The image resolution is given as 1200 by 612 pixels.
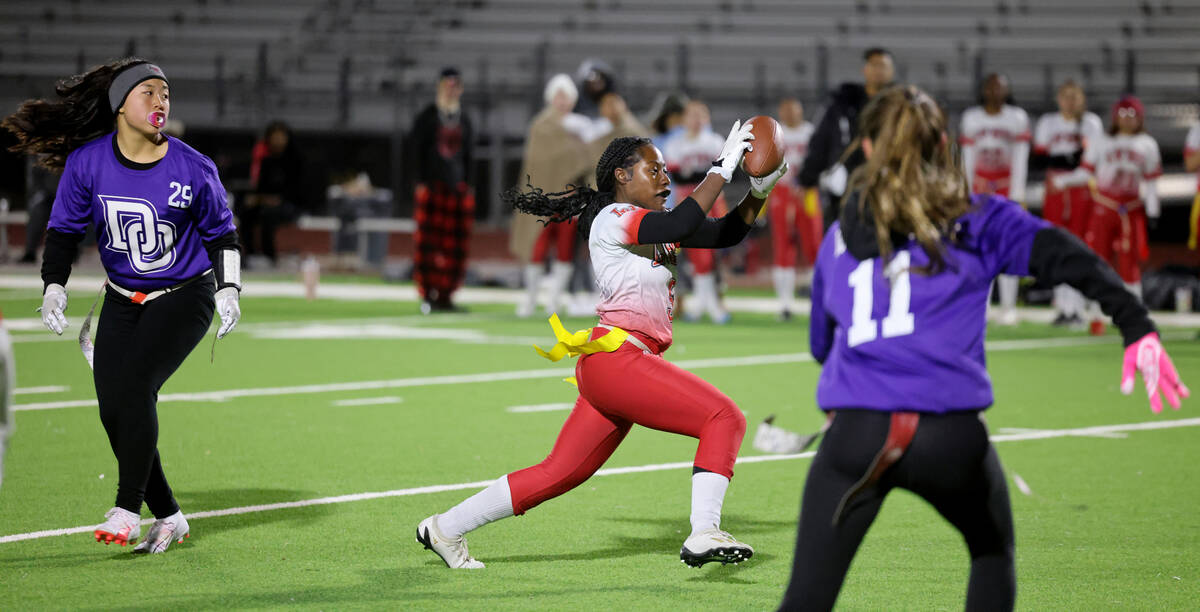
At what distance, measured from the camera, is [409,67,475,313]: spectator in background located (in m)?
16.6

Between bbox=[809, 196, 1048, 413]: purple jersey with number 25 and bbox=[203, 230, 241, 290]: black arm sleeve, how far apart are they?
2.94 m

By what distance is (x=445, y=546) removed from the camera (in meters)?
5.70

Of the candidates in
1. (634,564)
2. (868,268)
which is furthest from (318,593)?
(868,268)

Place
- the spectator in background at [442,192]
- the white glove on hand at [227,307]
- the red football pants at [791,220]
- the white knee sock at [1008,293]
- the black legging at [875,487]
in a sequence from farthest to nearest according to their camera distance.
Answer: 1. the red football pants at [791,220]
2. the spectator in background at [442,192]
3. the white knee sock at [1008,293]
4. the white glove on hand at [227,307]
5. the black legging at [875,487]

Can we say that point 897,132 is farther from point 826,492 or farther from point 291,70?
point 291,70

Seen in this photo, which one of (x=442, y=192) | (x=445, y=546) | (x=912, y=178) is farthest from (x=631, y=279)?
(x=442, y=192)

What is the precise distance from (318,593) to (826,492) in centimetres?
216

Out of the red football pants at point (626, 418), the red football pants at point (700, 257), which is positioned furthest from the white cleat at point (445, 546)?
the red football pants at point (700, 257)

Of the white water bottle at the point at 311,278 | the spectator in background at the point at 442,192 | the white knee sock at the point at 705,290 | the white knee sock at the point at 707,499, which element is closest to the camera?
the white knee sock at the point at 707,499

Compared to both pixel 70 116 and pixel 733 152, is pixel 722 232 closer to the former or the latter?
pixel 733 152

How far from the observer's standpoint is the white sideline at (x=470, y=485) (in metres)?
6.32

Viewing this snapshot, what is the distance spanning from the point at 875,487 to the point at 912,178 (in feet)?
2.42

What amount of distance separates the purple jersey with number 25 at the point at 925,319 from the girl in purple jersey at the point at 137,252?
293 cm

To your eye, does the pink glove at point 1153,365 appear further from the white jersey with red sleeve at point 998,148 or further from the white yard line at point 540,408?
the white jersey with red sleeve at point 998,148
